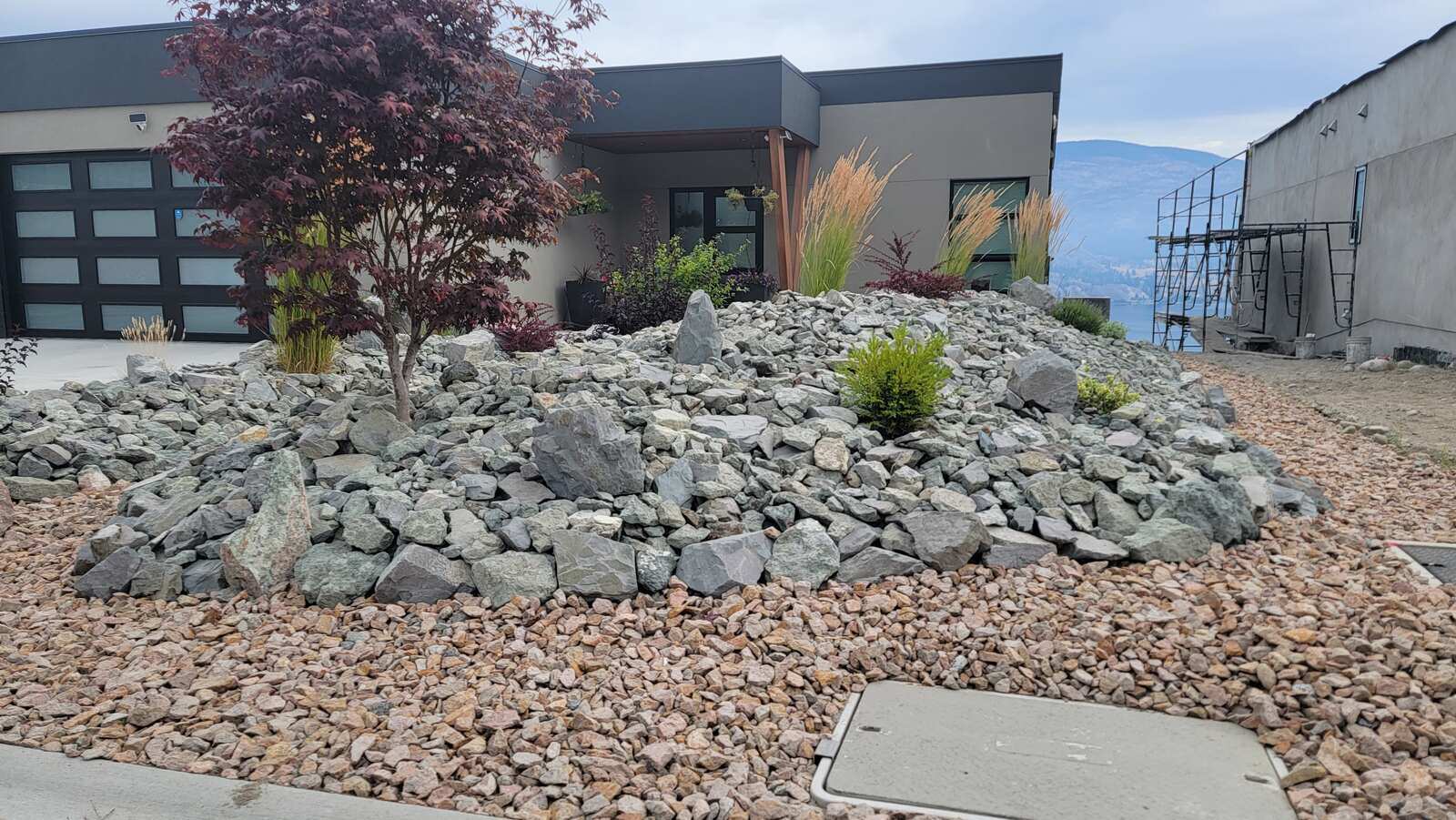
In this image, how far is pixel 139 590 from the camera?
3.19m

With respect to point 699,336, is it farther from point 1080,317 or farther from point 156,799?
point 1080,317

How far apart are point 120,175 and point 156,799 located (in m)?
9.70

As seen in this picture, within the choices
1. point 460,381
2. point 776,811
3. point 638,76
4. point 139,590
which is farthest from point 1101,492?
point 638,76

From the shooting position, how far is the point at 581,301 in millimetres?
10852

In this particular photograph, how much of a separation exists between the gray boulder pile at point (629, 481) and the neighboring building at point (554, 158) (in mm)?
5115

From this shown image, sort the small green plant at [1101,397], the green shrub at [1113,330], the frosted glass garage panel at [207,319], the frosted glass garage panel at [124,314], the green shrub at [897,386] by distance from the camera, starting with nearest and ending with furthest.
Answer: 1. the green shrub at [897,386]
2. the small green plant at [1101,397]
3. the green shrub at [1113,330]
4. the frosted glass garage panel at [207,319]
5. the frosted glass garage panel at [124,314]

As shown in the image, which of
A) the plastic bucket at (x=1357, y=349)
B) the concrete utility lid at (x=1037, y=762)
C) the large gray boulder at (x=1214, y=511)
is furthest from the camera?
the plastic bucket at (x=1357, y=349)

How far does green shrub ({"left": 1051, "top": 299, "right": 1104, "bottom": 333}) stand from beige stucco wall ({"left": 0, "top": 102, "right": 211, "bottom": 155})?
28.4ft

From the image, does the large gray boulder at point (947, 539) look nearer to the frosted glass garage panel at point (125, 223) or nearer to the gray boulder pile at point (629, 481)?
the gray boulder pile at point (629, 481)

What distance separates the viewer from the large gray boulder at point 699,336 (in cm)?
511

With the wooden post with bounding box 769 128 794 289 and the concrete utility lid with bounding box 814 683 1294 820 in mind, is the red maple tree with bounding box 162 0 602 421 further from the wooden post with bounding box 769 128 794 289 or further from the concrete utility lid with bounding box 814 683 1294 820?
the wooden post with bounding box 769 128 794 289

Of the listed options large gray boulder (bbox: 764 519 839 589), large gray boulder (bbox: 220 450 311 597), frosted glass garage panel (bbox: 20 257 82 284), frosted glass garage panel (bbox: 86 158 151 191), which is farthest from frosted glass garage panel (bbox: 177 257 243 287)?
large gray boulder (bbox: 764 519 839 589)

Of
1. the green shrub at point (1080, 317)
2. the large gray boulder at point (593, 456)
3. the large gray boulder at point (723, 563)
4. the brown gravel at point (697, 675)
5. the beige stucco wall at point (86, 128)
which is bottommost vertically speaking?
the brown gravel at point (697, 675)

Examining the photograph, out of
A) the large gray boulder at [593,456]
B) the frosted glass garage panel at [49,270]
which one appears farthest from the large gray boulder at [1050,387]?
the frosted glass garage panel at [49,270]
